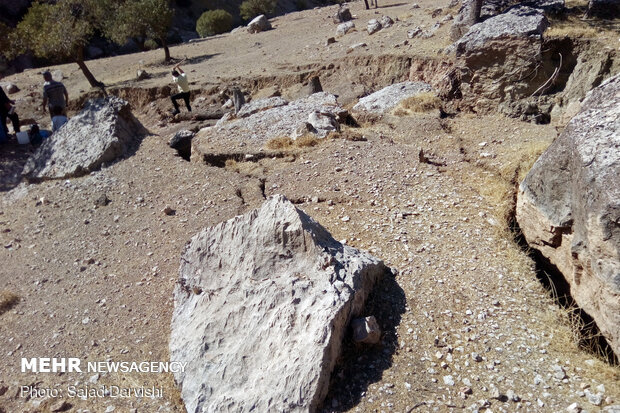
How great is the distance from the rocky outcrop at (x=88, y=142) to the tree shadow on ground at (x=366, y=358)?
604cm

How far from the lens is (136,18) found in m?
16.3

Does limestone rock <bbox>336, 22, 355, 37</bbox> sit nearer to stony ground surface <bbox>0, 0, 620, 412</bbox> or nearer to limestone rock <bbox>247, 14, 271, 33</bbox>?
limestone rock <bbox>247, 14, 271, 33</bbox>

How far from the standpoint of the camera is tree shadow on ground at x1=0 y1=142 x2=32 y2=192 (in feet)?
28.1

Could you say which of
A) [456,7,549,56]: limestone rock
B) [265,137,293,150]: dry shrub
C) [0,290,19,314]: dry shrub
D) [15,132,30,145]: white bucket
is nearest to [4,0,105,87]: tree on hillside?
[15,132,30,145]: white bucket

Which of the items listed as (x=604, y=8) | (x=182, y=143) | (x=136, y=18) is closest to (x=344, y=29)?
(x=136, y=18)

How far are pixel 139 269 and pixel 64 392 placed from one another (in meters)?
1.67

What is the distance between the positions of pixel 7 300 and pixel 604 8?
37.6ft

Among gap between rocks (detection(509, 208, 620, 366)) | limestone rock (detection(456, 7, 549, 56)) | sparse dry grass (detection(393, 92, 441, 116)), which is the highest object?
limestone rock (detection(456, 7, 549, 56))

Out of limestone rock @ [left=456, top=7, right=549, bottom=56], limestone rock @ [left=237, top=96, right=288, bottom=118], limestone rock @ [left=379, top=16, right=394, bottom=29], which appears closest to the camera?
limestone rock @ [left=456, top=7, right=549, bottom=56]

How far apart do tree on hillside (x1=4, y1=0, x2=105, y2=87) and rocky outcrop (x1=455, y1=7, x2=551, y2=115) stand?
34.6 ft

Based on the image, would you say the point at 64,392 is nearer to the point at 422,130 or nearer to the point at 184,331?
the point at 184,331

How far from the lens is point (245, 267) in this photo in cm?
425

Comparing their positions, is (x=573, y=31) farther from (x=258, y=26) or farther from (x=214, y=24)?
(x=214, y=24)

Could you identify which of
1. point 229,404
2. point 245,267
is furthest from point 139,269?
point 229,404
